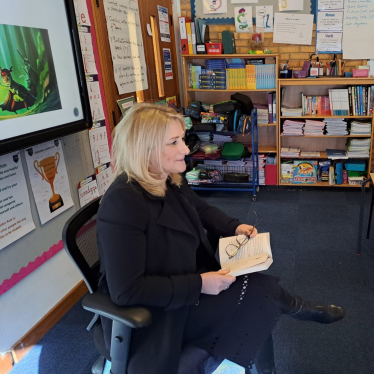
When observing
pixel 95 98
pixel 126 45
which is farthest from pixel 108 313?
pixel 126 45

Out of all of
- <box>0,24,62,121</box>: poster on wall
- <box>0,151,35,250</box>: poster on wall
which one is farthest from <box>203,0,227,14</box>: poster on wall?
<box>0,151,35,250</box>: poster on wall

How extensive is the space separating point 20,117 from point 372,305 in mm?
2087

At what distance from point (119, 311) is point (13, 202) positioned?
100 cm

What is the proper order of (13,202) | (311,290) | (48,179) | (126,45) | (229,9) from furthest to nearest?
(229,9) → (126,45) → (311,290) → (48,179) → (13,202)

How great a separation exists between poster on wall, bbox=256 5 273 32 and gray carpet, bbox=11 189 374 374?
1.77 metres

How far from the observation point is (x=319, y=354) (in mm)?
1812

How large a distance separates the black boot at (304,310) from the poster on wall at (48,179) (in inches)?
51.1

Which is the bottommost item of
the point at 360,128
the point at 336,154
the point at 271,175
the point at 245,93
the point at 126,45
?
the point at 271,175

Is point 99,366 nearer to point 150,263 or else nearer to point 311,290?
point 150,263

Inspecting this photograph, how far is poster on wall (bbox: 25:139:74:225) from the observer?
1.94 meters

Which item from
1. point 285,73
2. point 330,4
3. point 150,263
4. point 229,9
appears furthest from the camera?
point 229,9

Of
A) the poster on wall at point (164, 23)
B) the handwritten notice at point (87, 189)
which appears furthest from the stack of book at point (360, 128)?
the handwritten notice at point (87, 189)

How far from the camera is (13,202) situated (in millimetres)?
1813

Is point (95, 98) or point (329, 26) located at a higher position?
point (329, 26)
